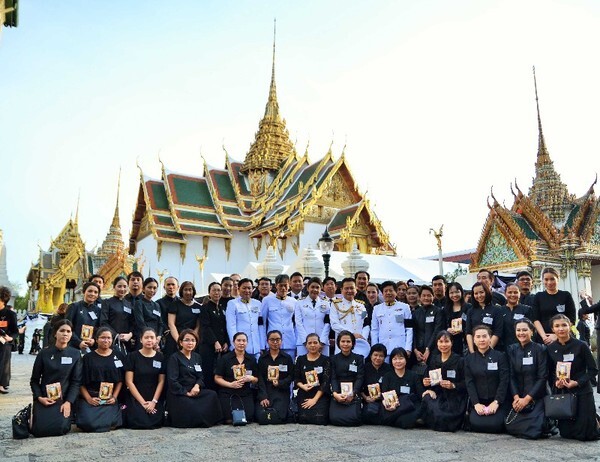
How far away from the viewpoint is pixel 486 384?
5.11 m

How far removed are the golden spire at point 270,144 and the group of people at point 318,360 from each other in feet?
90.0

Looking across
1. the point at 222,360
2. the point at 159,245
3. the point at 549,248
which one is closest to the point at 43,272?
the point at 159,245

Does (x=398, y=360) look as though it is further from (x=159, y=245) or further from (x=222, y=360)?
(x=159, y=245)

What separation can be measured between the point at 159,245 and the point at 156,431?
25.5m

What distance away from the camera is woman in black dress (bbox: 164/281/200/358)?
21.3 feet

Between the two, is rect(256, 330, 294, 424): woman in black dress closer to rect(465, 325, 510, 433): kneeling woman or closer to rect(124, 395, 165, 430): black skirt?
rect(124, 395, 165, 430): black skirt

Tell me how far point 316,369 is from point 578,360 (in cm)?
251

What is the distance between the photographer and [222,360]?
5.93m

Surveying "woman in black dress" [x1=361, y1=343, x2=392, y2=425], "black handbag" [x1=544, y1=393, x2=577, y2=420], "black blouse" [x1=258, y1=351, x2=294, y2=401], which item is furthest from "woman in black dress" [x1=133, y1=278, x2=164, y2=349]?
"black handbag" [x1=544, y1=393, x2=577, y2=420]

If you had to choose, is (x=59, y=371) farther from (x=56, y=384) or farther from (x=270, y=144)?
(x=270, y=144)

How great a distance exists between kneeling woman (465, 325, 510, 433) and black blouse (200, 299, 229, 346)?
2890mm

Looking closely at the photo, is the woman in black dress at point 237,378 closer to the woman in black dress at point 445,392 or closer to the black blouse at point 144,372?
the black blouse at point 144,372

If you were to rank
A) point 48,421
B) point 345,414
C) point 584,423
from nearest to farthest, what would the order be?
1. point 584,423
2. point 48,421
3. point 345,414

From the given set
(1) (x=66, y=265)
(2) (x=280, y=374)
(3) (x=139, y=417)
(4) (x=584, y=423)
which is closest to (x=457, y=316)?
(4) (x=584, y=423)
